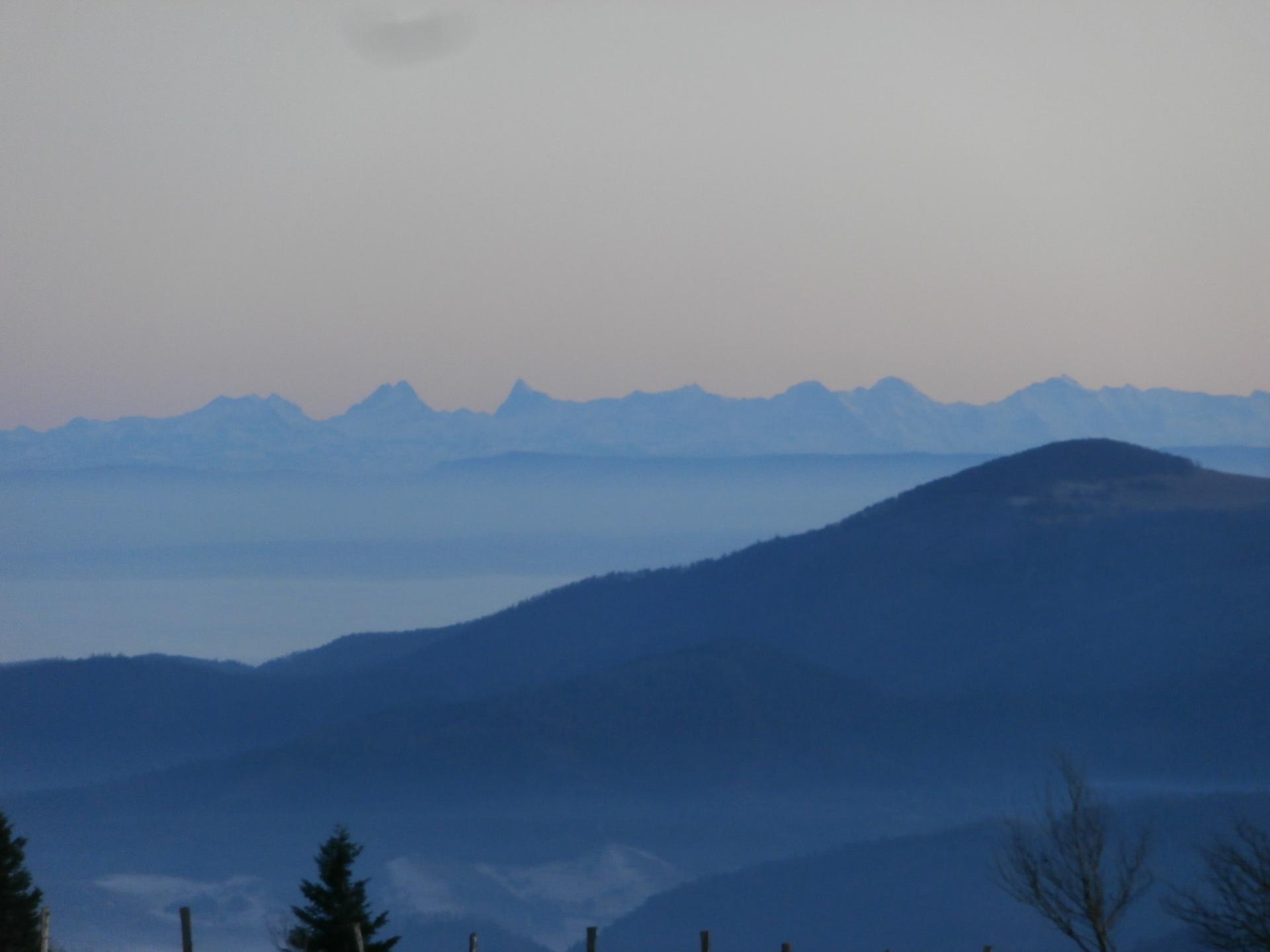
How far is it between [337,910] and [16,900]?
11927 mm

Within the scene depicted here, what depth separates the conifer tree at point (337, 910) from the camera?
33750 millimetres

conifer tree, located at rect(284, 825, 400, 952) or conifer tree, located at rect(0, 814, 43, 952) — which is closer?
conifer tree, located at rect(284, 825, 400, 952)

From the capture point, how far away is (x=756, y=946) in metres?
199

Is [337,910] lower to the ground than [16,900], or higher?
lower

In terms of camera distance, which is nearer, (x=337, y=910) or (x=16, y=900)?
(x=337, y=910)

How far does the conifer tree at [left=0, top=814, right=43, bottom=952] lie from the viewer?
40.0 m

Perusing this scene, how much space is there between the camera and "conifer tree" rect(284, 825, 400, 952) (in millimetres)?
33750

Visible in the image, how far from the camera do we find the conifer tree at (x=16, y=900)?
40000mm

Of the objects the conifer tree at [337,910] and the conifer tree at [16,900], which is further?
the conifer tree at [16,900]

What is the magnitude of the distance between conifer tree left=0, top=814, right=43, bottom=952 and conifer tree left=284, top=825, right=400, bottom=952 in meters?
7.46

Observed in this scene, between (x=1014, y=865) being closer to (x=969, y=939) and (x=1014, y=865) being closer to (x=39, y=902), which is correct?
(x=39, y=902)

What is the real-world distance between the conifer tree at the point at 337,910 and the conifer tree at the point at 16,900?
7.46 metres

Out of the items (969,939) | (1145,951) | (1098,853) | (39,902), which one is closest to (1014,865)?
(1098,853)

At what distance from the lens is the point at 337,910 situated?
3441 centimetres
